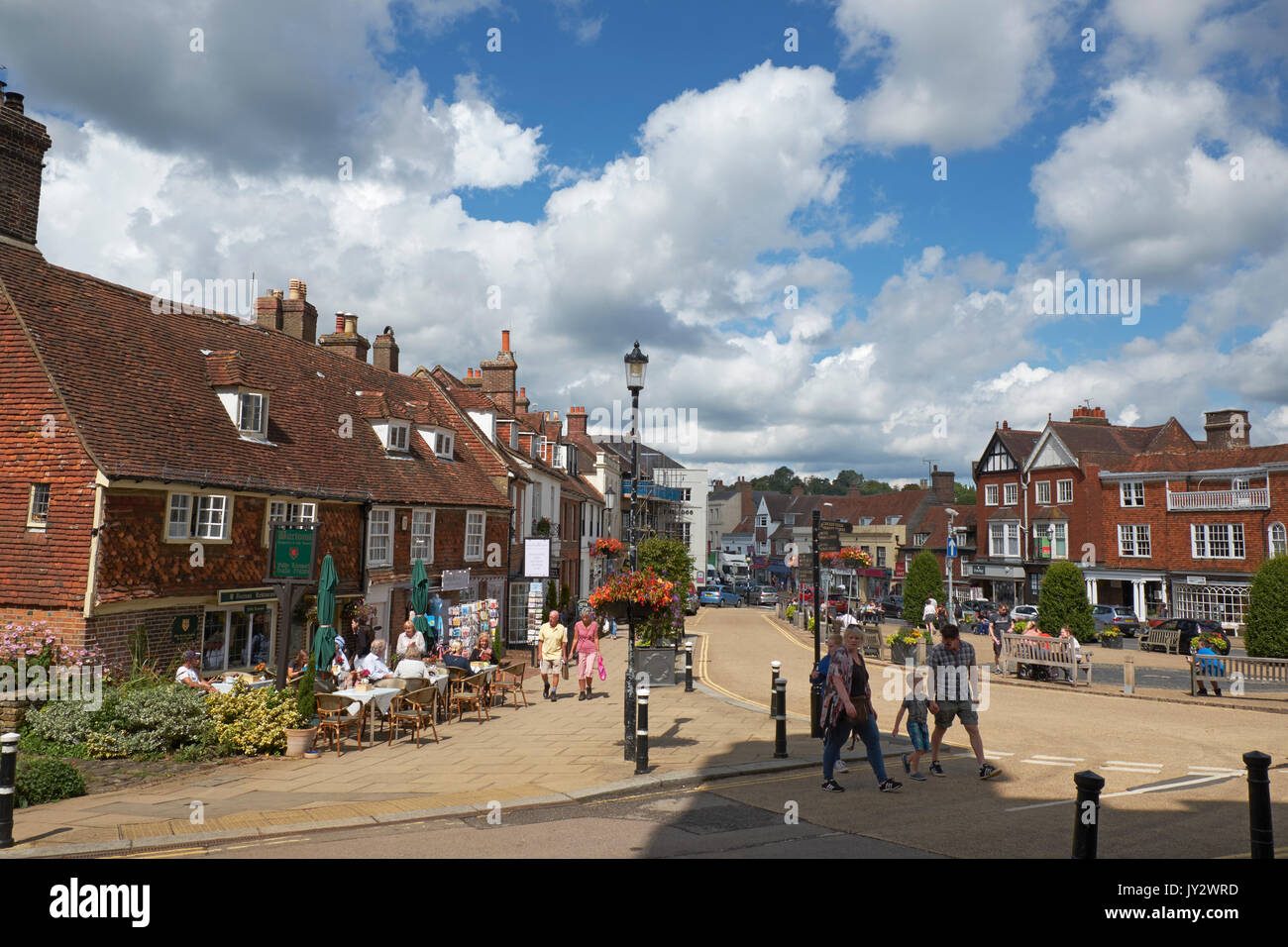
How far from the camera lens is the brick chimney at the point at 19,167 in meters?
15.1

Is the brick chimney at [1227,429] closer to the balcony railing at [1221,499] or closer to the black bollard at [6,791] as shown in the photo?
the balcony railing at [1221,499]

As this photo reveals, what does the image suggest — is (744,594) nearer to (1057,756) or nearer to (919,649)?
(919,649)

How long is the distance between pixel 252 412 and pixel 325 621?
19.8 ft

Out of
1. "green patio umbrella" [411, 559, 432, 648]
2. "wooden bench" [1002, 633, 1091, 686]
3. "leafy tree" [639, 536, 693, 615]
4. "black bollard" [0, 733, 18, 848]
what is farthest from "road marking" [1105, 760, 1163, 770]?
"leafy tree" [639, 536, 693, 615]

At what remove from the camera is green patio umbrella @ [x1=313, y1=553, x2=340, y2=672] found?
14312mm

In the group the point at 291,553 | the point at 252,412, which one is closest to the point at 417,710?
the point at 291,553

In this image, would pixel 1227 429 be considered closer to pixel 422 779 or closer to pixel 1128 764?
pixel 1128 764

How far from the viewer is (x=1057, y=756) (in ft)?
36.8

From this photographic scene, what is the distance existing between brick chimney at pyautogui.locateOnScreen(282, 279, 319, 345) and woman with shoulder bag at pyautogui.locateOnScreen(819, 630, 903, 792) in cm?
2197

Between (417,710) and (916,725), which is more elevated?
(916,725)

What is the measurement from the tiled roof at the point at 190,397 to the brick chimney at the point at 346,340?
3.21 metres

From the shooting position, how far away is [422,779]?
10.1 m
